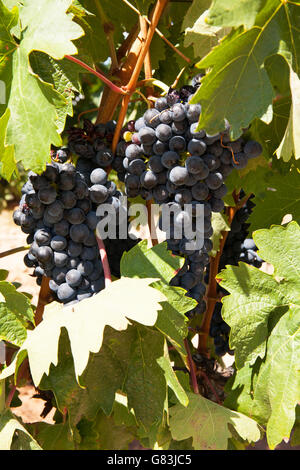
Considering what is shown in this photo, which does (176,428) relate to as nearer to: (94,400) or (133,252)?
(94,400)

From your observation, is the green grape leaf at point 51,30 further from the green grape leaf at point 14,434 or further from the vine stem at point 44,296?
the green grape leaf at point 14,434

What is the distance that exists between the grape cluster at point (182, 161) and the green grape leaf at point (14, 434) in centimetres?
40

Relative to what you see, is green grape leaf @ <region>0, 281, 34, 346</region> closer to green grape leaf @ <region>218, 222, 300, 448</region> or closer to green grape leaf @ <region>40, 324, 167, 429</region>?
green grape leaf @ <region>40, 324, 167, 429</region>

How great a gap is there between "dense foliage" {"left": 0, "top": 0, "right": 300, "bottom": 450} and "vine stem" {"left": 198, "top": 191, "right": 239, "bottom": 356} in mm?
267

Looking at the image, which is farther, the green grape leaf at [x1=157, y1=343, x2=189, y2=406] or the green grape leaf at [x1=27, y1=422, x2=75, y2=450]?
the green grape leaf at [x1=27, y1=422, x2=75, y2=450]

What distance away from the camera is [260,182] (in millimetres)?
1182

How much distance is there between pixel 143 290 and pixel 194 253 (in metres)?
0.20

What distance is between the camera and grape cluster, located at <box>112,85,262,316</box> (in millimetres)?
900

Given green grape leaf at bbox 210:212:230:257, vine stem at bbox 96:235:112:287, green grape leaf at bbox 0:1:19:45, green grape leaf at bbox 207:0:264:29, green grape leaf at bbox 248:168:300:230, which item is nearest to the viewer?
green grape leaf at bbox 207:0:264:29

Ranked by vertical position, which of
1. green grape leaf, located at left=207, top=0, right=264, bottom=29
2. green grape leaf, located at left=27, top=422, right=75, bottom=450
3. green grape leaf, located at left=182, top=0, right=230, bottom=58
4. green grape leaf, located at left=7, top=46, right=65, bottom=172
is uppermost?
green grape leaf, located at left=207, top=0, right=264, bottom=29

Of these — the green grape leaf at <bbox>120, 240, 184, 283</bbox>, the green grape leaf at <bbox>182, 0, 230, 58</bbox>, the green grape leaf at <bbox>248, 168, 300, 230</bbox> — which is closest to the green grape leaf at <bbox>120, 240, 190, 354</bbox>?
the green grape leaf at <bbox>120, 240, 184, 283</bbox>

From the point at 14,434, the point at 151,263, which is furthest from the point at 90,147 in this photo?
the point at 14,434

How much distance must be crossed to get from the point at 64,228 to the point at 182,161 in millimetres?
255

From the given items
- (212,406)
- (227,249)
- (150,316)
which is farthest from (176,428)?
(227,249)
